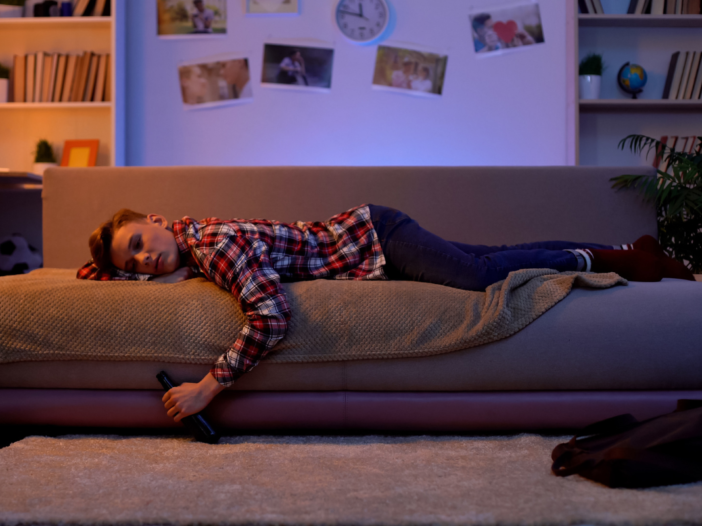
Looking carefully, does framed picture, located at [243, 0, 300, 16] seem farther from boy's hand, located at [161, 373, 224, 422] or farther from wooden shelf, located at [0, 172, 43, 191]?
boy's hand, located at [161, 373, 224, 422]

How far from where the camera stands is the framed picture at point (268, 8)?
3.10 m

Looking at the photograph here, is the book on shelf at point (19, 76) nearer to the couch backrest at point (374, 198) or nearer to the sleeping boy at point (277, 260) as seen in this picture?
the couch backrest at point (374, 198)

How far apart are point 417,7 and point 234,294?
240 centimetres

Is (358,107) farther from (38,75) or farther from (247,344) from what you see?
(247,344)

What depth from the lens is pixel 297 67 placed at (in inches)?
123

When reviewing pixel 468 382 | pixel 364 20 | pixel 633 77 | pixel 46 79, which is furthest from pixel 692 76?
pixel 46 79

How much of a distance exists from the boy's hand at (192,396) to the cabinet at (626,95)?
8.48 ft

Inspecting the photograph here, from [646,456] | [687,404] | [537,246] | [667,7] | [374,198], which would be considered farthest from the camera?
[667,7]

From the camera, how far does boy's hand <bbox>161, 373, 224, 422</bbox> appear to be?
1.24m

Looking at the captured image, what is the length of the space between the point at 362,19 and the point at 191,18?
950 mm

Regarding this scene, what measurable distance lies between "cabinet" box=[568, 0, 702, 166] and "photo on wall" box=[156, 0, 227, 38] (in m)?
1.96

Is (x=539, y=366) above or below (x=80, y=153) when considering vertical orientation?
below

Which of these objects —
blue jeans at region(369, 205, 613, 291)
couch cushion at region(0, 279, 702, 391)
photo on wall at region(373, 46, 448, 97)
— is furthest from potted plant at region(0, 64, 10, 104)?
blue jeans at region(369, 205, 613, 291)

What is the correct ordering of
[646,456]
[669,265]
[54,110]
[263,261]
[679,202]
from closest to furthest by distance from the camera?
[646,456] → [263,261] → [669,265] → [679,202] → [54,110]
